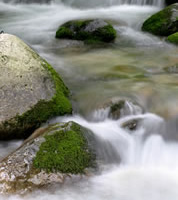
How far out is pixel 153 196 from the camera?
11.6ft

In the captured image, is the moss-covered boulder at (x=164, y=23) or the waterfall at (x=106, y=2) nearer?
Answer: the moss-covered boulder at (x=164, y=23)

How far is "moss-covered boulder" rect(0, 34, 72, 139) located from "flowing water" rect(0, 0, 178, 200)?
231mm

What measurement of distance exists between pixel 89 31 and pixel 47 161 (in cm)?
691

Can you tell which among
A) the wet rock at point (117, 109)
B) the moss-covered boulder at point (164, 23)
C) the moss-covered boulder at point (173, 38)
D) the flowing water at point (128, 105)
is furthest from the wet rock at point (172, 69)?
the moss-covered boulder at point (164, 23)

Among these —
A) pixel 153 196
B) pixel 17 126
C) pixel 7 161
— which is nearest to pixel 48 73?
pixel 17 126

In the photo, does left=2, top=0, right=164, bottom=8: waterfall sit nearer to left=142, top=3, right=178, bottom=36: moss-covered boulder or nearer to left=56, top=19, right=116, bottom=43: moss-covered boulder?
left=142, top=3, right=178, bottom=36: moss-covered boulder

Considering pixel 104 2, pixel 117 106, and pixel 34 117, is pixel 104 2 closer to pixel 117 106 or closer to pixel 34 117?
pixel 117 106

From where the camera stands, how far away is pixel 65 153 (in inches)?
146

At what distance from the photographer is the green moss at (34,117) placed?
439 centimetres

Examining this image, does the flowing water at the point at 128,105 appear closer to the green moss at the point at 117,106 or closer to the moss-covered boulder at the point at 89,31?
the green moss at the point at 117,106

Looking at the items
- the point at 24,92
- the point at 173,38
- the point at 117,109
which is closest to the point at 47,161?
the point at 24,92

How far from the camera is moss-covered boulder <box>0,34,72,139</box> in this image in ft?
14.5

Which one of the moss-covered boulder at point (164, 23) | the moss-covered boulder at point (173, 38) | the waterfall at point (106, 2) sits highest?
the waterfall at point (106, 2)

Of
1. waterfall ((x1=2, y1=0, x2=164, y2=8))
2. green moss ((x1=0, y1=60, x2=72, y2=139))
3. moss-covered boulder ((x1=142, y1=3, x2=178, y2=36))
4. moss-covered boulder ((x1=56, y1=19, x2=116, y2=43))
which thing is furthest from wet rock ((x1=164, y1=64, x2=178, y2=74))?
waterfall ((x1=2, y1=0, x2=164, y2=8))
